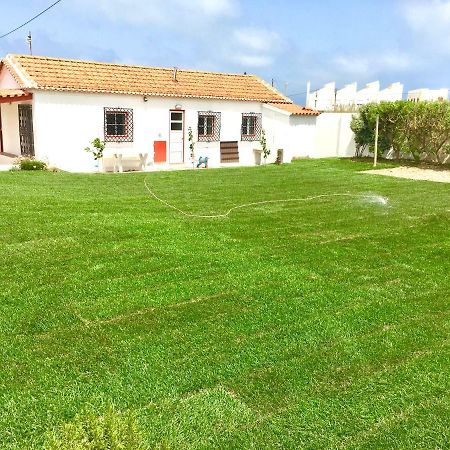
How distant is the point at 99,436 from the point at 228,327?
6.91 ft

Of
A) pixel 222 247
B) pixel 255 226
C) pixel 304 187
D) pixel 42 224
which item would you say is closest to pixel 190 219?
pixel 255 226

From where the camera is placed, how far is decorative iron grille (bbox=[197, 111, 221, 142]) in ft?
65.0

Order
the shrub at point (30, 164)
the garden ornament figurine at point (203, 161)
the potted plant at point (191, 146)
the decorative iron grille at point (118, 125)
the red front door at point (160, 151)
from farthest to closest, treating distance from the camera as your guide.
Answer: the garden ornament figurine at point (203, 161) < the potted plant at point (191, 146) < the red front door at point (160, 151) < the decorative iron grille at point (118, 125) < the shrub at point (30, 164)

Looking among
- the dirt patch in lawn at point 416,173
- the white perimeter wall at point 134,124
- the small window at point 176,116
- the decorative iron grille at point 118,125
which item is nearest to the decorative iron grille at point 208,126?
the white perimeter wall at point 134,124

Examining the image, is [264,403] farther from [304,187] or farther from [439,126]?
[439,126]

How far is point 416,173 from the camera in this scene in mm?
18047

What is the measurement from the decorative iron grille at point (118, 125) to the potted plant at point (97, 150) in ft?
1.68

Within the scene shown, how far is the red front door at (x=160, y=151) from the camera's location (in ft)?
61.5

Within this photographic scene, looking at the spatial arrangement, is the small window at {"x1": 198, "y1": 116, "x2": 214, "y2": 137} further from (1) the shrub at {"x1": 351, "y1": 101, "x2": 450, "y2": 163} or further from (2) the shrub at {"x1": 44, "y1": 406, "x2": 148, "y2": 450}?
(2) the shrub at {"x1": 44, "y1": 406, "x2": 148, "y2": 450}

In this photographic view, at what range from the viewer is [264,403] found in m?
3.50

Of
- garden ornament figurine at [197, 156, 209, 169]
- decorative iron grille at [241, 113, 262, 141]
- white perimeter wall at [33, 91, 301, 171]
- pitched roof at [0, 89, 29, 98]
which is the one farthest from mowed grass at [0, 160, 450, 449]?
decorative iron grille at [241, 113, 262, 141]

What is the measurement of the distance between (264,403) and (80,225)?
548cm

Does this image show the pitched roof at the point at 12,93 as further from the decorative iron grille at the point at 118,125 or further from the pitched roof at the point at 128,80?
the decorative iron grille at the point at 118,125

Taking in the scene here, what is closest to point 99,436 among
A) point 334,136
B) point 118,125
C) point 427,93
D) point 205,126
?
point 118,125
